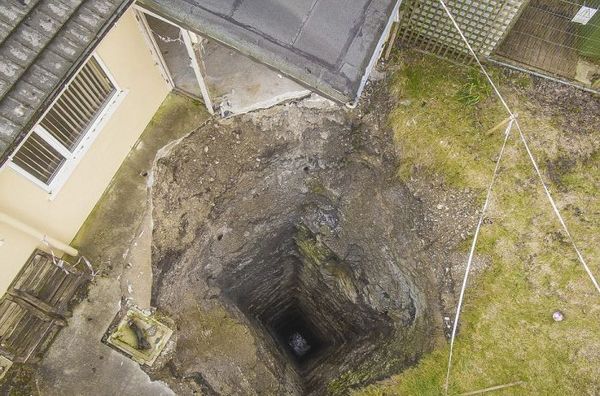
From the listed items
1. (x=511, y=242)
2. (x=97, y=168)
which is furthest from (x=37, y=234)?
(x=511, y=242)

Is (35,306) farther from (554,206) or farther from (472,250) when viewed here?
(554,206)

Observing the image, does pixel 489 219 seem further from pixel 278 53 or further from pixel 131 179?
pixel 131 179

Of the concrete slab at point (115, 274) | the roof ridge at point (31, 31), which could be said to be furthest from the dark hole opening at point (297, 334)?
the roof ridge at point (31, 31)

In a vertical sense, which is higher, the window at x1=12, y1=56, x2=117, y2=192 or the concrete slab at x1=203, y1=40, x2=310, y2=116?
the concrete slab at x1=203, y1=40, x2=310, y2=116

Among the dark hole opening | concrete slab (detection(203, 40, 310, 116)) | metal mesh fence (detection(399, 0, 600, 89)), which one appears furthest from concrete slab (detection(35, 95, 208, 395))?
the dark hole opening

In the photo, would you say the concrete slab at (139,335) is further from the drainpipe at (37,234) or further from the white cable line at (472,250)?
the white cable line at (472,250)

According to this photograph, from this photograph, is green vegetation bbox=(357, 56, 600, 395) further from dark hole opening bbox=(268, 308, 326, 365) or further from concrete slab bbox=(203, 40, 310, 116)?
dark hole opening bbox=(268, 308, 326, 365)

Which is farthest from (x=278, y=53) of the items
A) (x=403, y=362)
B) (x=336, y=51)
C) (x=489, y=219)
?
(x=403, y=362)
